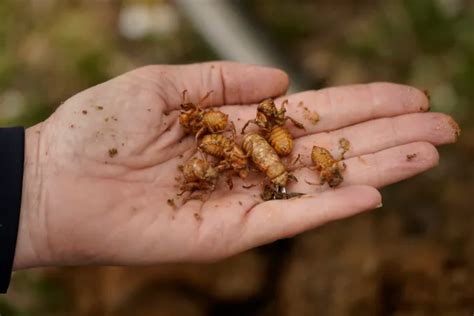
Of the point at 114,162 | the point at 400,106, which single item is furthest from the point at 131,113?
the point at 400,106

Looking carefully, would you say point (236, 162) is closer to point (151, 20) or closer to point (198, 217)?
point (198, 217)

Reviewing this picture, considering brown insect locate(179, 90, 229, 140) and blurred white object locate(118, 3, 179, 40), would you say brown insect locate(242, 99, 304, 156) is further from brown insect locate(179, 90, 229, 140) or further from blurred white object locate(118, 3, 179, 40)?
blurred white object locate(118, 3, 179, 40)

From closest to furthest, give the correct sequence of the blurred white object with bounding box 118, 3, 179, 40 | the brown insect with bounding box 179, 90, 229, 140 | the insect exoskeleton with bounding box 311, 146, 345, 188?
the insect exoskeleton with bounding box 311, 146, 345, 188 < the brown insect with bounding box 179, 90, 229, 140 < the blurred white object with bounding box 118, 3, 179, 40

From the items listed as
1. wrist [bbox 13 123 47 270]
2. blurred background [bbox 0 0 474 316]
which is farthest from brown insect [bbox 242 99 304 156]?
wrist [bbox 13 123 47 270]

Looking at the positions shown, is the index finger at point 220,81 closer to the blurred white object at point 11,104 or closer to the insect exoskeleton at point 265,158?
the insect exoskeleton at point 265,158

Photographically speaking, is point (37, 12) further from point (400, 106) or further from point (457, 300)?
point (457, 300)

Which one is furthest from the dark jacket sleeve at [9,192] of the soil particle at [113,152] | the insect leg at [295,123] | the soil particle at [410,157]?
the soil particle at [410,157]
